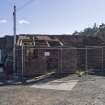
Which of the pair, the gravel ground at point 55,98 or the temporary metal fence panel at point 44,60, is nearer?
the gravel ground at point 55,98

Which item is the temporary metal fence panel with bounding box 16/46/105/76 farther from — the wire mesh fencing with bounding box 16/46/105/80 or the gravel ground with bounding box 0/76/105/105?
the gravel ground with bounding box 0/76/105/105

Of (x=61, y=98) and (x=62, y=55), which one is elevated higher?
Result: (x=62, y=55)

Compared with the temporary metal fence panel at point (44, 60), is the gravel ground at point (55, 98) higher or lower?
lower

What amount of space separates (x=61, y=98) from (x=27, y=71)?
9.95 m

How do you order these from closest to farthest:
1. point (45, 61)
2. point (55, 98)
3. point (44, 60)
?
point (55, 98) → point (44, 60) → point (45, 61)

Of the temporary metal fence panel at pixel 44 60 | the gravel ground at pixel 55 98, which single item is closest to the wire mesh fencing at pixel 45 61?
the temporary metal fence panel at pixel 44 60

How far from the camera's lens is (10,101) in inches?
491

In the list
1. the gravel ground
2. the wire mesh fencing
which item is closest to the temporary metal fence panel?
the wire mesh fencing

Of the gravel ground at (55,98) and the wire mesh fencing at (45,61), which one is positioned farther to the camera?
the wire mesh fencing at (45,61)

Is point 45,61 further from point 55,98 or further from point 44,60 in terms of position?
point 55,98

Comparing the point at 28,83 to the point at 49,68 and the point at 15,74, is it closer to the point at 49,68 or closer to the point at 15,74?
the point at 15,74

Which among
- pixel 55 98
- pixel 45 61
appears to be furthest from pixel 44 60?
pixel 55 98

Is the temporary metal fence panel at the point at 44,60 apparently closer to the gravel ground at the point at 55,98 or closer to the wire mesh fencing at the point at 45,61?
the wire mesh fencing at the point at 45,61

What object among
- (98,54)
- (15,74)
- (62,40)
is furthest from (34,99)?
(62,40)
